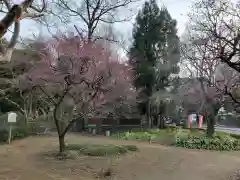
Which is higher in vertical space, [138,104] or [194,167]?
[138,104]

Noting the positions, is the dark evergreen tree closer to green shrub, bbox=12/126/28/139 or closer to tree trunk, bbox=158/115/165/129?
tree trunk, bbox=158/115/165/129

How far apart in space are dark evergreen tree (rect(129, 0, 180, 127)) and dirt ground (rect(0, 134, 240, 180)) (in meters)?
11.9

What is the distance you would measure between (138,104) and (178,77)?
421cm

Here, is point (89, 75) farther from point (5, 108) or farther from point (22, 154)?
point (5, 108)

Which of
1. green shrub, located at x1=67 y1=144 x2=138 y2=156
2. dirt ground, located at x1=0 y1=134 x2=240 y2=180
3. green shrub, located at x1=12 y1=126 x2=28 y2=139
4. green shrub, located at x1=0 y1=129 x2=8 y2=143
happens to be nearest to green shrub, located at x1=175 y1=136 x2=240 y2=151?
dirt ground, located at x1=0 y1=134 x2=240 y2=180

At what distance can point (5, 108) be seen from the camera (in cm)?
2373

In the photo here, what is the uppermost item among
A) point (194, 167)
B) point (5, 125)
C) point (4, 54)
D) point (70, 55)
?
point (70, 55)

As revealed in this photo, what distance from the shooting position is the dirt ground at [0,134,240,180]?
386 inches

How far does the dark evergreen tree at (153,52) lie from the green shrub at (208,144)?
339 inches

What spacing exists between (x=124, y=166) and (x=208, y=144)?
788 centimetres

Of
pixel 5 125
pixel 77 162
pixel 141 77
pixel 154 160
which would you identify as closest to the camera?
pixel 77 162

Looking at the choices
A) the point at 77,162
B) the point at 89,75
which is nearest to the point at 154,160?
the point at 77,162

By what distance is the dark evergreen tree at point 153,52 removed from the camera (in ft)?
86.6

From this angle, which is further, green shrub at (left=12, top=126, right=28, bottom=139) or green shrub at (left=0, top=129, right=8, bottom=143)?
green shrub at (left=12, top=126, right=28, bottom=139)
